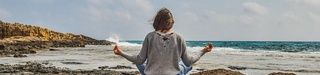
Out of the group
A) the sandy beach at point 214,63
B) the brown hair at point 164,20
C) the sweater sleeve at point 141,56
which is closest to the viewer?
the brown hair at point 164,20

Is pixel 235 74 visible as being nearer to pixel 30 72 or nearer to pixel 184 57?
pixel 30 72

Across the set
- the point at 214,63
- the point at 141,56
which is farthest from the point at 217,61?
the point at 141,56

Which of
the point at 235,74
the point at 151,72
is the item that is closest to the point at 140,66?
the point at 151,72

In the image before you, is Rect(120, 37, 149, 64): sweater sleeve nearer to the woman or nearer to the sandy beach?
the woman

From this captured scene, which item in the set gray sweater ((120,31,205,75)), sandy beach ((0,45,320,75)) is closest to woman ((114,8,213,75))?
gray sweater ((120,31,205,75))

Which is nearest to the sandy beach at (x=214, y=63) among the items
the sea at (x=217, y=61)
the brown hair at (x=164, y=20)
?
the sea at (x=217, y=61)

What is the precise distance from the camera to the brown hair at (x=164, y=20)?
22.2 feet

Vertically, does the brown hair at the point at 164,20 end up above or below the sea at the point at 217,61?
above

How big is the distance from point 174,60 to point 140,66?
1.54 ft

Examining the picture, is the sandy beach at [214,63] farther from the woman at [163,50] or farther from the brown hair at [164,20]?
the brown hair at [164,20]

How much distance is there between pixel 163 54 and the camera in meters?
6.92

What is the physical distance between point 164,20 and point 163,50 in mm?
361

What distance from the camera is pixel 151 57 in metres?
6.97

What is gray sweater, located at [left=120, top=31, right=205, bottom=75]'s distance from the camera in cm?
687
